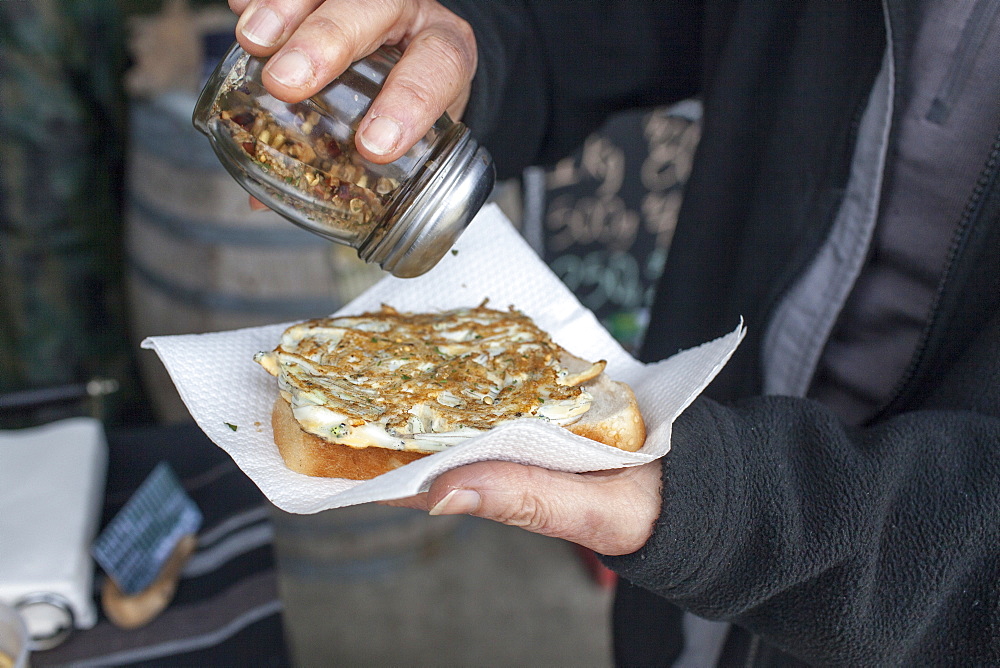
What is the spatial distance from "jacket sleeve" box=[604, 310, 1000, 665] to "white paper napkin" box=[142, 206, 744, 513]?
0.10 meters

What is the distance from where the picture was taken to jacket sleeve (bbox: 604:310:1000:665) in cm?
102

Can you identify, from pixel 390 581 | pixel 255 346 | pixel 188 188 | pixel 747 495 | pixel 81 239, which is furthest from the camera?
pixel 390 581

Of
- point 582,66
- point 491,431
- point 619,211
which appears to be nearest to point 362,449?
point 491,431

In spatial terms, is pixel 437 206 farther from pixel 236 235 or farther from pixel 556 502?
pixel 236 235

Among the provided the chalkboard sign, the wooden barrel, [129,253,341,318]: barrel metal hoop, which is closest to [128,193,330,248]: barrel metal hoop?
the wooden barrel

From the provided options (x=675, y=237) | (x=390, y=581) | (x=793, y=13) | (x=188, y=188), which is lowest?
(x=390, y=581)

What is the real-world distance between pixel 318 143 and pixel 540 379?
524 millimetres

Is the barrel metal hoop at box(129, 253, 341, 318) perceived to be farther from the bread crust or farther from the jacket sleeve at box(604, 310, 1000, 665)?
the jacket sleeve at box(604, 310, 1000, 665)

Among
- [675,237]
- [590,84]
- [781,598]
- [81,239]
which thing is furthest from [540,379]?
[81,239]

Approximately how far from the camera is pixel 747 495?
41.3 inches

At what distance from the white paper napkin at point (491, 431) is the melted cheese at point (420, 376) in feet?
A: 0.27

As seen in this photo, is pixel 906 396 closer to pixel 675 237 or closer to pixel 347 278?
pixel 675 237

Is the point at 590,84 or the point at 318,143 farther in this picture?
the point at 590,84

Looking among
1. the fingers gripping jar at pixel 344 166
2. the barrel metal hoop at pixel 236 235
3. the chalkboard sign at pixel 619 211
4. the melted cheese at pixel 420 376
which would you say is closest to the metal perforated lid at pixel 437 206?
the fingers gripping jar at pixel 344 166
